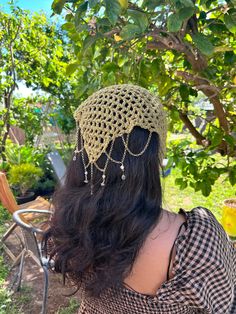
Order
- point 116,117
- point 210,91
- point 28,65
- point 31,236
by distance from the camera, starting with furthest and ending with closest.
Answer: point 28,65
point 31,236
point 210,91
point 116,117

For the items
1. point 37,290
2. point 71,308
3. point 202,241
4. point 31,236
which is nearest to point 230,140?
point 202,241

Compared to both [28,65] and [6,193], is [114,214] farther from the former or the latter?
[28,65]

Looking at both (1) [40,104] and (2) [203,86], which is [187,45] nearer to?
(2) [203,86]

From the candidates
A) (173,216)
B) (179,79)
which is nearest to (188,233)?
(173,216)

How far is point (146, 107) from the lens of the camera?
2.95 feet

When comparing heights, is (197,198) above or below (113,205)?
below

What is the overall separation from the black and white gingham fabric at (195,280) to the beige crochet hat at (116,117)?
10.3 inches

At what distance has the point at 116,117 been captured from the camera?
2.83 feet

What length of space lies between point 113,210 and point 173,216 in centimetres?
24

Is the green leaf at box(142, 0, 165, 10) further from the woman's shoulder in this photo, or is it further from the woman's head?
the woman's shoulder

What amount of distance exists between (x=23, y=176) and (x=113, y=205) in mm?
3792

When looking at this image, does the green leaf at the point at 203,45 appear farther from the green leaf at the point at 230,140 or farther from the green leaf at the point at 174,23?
the green leaf at the point at 230,140

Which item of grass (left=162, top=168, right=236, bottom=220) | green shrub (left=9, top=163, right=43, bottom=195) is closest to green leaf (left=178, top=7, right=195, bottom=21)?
grass (left=162, top=168, right=236, bottom=220)

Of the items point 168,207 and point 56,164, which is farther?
point 56,164
